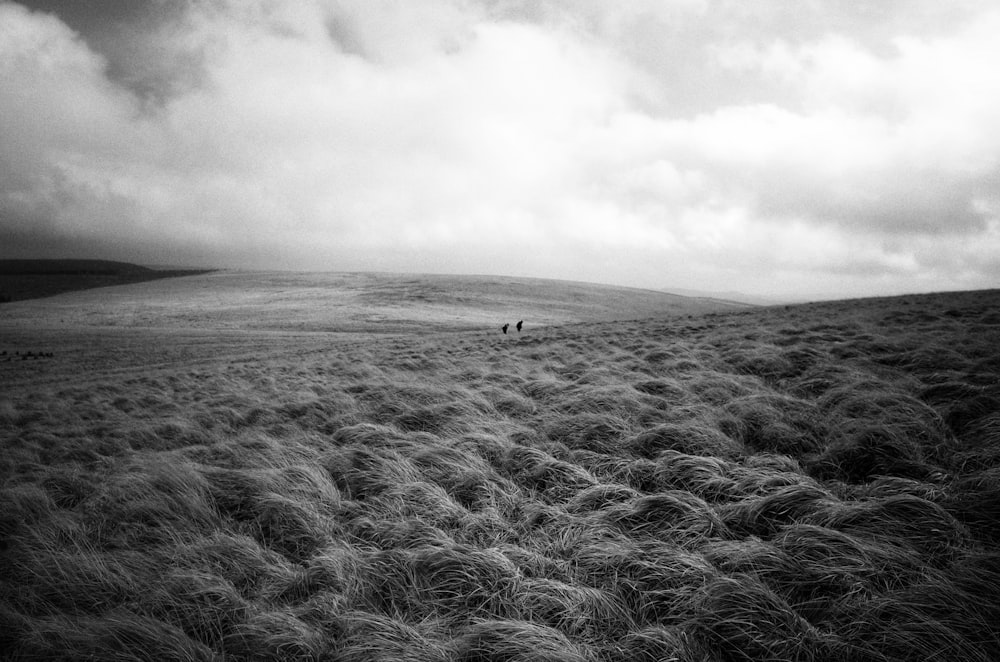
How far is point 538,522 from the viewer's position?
3867mm

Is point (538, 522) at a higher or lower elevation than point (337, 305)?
lower

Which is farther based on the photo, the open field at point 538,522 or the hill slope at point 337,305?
the hill slope at point 337,305

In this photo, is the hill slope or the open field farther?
the hill slope

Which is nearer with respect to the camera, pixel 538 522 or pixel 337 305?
pixel 538 522

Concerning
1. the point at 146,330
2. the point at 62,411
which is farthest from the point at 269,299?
the point at 62,411

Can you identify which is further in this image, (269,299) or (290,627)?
(269,299)

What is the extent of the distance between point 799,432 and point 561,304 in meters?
51.4

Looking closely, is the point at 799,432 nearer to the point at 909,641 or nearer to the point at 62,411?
the point at 909,641

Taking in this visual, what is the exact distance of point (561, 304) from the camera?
184ft

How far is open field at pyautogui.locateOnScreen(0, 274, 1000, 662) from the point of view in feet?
8.30

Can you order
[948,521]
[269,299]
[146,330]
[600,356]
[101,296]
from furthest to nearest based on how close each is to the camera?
1. [101,296]
2. [269,299]
3. [146,330]
4. [600,356]
5. [948,521]

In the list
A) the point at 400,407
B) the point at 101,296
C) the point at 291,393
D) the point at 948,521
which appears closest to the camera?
the point at 948,521

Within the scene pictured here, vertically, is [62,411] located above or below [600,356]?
below

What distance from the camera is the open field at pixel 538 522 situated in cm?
253
